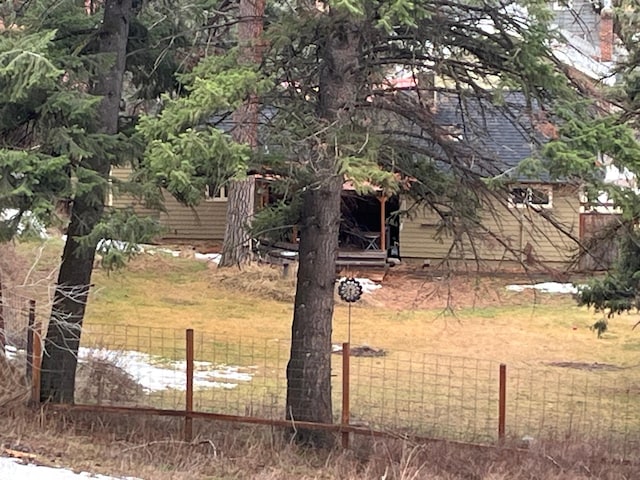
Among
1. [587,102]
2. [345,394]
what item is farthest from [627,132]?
[345,394]

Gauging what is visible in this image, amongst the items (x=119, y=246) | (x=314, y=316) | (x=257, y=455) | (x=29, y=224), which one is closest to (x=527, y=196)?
(x=314, y=316)

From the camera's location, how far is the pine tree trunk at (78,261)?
7.98m

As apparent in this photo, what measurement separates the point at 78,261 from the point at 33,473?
2.79 m

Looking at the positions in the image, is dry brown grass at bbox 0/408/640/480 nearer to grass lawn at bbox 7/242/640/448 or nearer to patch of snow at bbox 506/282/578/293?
grass lawn at bbox 7/242/640/448

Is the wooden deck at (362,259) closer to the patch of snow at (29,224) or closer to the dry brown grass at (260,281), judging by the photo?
the dry brown grass at (260,281)

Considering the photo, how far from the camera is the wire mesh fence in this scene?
31.9 feet

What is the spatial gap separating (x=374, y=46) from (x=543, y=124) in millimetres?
1812

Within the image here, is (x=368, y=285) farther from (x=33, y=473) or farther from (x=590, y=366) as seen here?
(x=33, y=473)

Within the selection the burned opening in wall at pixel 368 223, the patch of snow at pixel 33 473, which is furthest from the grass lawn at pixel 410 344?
the patch of snow at pixel 33 473

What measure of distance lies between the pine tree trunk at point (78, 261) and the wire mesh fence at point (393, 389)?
910 millimetres

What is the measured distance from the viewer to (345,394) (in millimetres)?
8094

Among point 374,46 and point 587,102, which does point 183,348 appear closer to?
point 374,46

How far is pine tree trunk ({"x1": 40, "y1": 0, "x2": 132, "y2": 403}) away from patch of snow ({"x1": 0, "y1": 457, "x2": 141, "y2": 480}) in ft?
5.62

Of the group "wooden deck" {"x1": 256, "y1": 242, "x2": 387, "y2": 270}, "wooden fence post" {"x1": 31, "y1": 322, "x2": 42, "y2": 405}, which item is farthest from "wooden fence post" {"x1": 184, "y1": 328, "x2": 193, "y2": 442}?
"wooden deck" {"x1": 256, "y1": 242, "x2": 387, "y2": 270}
